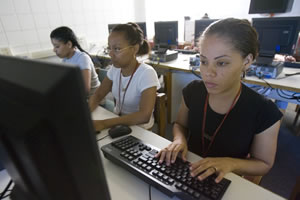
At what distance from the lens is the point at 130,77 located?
50.4 inches

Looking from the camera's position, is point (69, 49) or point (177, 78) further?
point (177, 78)

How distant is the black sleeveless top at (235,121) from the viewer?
76 cm

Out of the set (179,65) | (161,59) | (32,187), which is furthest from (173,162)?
(161,59)

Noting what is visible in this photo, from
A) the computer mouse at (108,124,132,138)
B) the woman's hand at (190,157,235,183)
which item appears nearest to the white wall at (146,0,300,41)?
the computer mouse at (108,124,132,138)

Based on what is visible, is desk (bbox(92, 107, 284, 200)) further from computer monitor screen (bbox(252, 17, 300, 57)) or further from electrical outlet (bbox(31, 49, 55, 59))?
electrical outlet (bbox(31, 49, 55, 59))

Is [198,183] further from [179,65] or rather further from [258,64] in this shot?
[179,65]

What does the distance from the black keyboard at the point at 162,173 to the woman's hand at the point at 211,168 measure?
14 millimetres

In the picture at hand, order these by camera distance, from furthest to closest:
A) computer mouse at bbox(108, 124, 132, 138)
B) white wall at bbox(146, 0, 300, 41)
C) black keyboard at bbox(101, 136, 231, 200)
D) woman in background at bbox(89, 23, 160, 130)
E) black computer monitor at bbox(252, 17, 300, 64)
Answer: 1. white wall at bbox(146, 0, 300, 41)
2. black computer monitor at bbox(252, 17, 300, 64)
3. woman in background at bbox(89, 23, 160, 130)
4. computer mouse at bbox(108, 124, 132, 138)
5. black keyboard at bbox(101, 136, 231, 200)

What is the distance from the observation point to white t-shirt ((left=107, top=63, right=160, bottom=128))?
3.91 ft

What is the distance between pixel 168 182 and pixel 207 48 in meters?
0.51

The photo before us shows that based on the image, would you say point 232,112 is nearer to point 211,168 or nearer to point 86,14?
point 211,168

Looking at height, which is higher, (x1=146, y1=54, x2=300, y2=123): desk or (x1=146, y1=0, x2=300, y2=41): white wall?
(x1=146, y1=0, x2=300, y2=41): white wall

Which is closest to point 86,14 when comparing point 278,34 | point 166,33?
point 166,33

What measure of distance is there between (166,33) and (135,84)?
201cm
